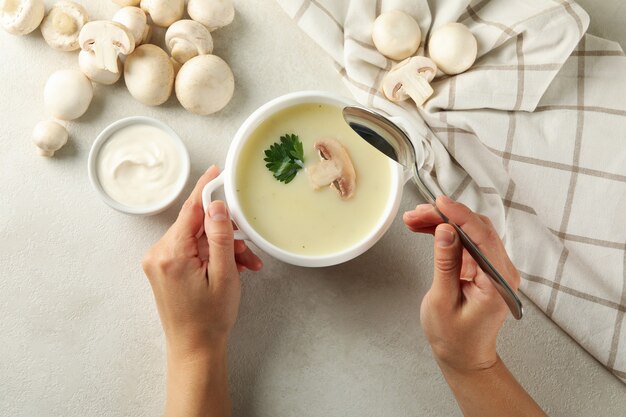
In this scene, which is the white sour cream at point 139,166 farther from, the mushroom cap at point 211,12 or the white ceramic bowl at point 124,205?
the mushroom cap at point 211,12

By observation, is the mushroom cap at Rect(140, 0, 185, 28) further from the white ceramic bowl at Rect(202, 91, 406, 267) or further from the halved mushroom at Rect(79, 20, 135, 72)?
the white ceramic bowl at Rect(202, 91, 406, 267)

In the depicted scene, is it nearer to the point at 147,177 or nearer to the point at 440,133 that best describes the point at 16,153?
the point at 147,177

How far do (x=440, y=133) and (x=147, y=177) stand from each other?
19.6 inches

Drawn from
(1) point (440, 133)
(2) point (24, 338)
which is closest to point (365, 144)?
(1) point (440, 133)

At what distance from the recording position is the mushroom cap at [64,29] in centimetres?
106

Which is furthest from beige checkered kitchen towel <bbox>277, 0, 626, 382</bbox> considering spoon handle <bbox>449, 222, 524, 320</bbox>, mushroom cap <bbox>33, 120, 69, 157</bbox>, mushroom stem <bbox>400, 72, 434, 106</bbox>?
mushroom cap <bbox>33, 120, 69, 157</bbox>

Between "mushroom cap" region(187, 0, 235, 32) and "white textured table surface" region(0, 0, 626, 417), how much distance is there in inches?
4.1

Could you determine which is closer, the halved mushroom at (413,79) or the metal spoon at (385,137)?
the metal spoon at (385,137)

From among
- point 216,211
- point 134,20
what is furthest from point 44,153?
point 216,211

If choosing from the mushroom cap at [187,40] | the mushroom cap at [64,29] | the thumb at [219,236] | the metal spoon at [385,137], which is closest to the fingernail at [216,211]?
the thumb at [219,236]

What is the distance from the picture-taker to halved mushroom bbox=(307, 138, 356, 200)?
914mm

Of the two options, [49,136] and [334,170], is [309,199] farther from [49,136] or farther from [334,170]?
[49,136]

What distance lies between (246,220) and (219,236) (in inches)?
2.4

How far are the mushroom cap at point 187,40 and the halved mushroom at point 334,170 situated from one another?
0.29 meters
